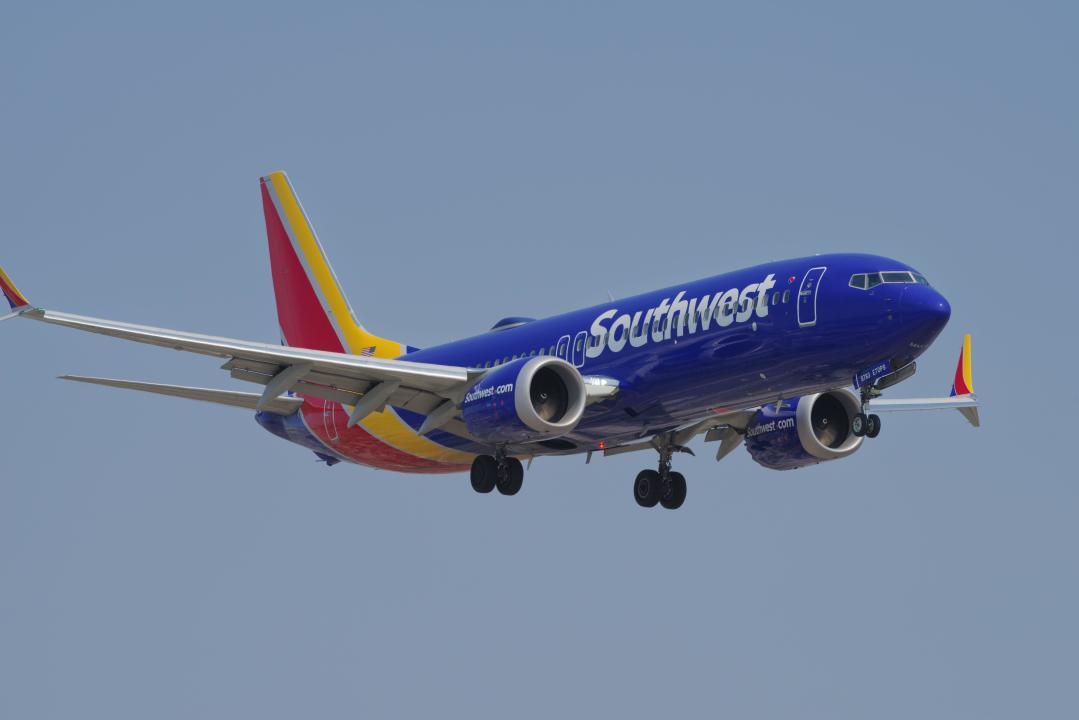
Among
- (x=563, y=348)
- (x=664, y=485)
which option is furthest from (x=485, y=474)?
(x=664, y=485)

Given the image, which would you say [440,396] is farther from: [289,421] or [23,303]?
[23,303]

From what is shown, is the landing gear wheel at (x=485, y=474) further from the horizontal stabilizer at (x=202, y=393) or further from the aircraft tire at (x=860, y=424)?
the aircraft tire at (x=860, y=424)

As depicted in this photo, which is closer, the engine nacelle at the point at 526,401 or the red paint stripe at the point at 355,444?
the engine nacelle at the point at 526,401

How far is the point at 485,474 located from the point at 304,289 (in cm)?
1202

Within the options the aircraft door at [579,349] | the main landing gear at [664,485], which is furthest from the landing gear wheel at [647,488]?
the aircraft door at [579,349]

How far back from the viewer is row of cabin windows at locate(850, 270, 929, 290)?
3706 cm

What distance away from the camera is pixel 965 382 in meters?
48.7

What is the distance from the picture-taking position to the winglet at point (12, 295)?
119 feet

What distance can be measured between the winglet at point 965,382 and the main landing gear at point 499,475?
13.4 m

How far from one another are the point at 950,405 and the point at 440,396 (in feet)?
49.8

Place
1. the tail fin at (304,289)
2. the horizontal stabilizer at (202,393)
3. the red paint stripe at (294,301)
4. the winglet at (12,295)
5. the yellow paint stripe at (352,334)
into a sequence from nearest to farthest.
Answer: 1. the winglet at (12,295)
2. the horizontal stabilizer at (202,393)
3. the yellow paint stripe at (352,334)
4. the tail fin at (304,289)
5. the red paint stripe at (294,301)

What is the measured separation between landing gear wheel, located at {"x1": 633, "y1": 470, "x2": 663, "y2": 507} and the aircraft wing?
6.07 m

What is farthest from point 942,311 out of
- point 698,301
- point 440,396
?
point 440,396

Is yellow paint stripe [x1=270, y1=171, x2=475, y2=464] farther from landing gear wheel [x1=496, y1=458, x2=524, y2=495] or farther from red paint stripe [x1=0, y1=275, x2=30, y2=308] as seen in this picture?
red paint stripe [x1=0, y1=275, x2=30, y2=308]
